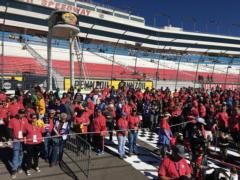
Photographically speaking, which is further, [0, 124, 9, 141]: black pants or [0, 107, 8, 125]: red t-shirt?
[0, 124, 9, 141]: black pants

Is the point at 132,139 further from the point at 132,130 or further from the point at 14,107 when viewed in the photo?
the point at 14,107

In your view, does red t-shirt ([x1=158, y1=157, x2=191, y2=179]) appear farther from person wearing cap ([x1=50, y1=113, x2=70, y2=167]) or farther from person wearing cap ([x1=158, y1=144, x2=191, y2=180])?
person wearing cap ([x1=50, y1=113, x2=70, y2=167])

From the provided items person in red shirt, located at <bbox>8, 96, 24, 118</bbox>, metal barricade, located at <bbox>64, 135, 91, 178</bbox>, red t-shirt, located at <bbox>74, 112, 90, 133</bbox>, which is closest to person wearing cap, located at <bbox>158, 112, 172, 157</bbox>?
metal barricade, located at <bbox>64, 135, 91, 178</bbox>

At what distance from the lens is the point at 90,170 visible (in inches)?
314

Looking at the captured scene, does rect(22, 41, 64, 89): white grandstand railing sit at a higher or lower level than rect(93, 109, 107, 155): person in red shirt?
higher

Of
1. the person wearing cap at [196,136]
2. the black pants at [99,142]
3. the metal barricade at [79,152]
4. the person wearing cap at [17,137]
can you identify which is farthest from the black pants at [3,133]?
the person wearing cap at [196,136]

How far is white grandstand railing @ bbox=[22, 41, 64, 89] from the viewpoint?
19.1 m

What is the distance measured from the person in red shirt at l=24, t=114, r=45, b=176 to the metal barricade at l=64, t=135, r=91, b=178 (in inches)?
47.9

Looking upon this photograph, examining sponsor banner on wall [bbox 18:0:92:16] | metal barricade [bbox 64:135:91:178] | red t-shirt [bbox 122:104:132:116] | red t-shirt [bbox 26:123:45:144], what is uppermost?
sponsor banner on wall [bbox 18:0:92:16]

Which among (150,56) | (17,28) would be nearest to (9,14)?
(17,28)

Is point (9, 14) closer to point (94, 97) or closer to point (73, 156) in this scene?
point (94, 97)

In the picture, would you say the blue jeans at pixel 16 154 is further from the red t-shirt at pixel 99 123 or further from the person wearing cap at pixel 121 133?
the person wearing cap at pixel 121 133

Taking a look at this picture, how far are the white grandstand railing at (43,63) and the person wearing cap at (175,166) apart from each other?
14828 millimetres

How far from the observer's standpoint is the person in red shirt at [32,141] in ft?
24.1
